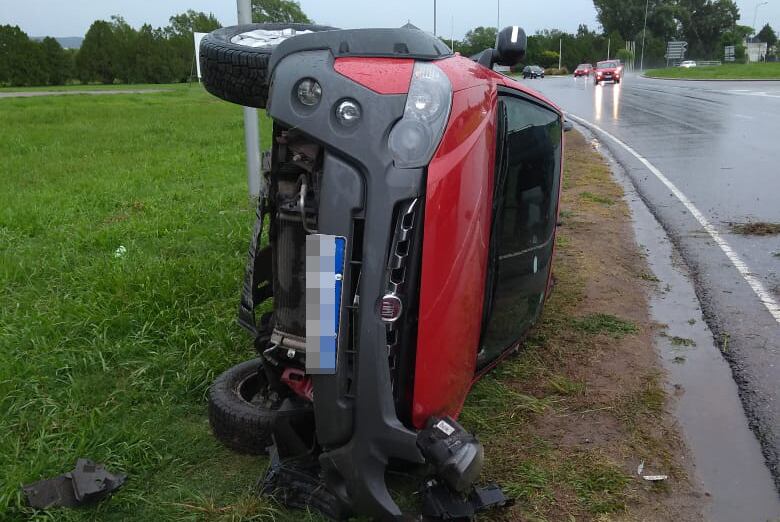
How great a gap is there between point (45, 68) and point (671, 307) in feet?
180

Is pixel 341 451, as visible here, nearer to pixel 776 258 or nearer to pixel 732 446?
pixel 732 446

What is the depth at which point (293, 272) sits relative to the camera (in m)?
2.57

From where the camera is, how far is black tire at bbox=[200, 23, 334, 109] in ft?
10.4

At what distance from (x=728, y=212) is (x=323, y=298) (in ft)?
20.2

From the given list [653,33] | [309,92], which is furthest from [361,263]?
[653,33]

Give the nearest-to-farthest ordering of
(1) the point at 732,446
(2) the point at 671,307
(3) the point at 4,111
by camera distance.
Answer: (1) the point at 732,446 → (2) the point at 671,307 → (3) the point at 4,111

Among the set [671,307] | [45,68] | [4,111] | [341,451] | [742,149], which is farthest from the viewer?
[45,68]

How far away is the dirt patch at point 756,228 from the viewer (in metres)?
6.37

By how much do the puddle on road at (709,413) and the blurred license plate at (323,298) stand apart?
1.51 metres

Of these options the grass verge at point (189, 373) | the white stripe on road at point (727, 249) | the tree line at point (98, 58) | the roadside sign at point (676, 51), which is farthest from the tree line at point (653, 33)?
the grass verge at point (189, 373)

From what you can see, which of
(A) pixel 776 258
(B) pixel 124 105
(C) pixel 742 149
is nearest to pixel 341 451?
(A) pixel 776 258

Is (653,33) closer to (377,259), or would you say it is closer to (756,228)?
(756,228)

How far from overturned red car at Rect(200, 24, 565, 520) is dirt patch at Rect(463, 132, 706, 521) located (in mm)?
353

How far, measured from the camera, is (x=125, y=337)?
3998mm
